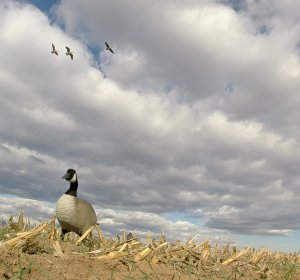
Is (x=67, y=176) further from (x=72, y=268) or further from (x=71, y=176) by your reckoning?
(x=72, y=268)

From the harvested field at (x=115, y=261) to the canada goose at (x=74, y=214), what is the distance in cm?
381

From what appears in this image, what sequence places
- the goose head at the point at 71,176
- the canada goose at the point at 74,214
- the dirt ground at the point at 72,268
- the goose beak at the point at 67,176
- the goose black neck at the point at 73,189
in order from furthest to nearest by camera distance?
the goose beak at the point at 67,176
the goose head at the point at 71,176
the goose black neck at the point at 73,189
the canada goose at the point at 74,214
the dirt ground at the point at 72,268

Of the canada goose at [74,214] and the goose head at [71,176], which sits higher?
the goose head at [71,176]

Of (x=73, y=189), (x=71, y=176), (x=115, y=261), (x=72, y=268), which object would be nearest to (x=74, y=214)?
(x=73, y=189)

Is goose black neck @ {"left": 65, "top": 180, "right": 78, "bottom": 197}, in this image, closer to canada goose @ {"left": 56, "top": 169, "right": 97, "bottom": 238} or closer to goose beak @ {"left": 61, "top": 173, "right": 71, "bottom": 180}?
goose beak @ {"left": 61, "top": 173, "right": 71, "bottom": 180}

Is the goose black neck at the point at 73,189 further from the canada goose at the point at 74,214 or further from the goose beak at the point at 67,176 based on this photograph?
the canada goose at the point at 74,214

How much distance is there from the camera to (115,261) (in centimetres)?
547

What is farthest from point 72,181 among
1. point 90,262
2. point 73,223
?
point 90,262

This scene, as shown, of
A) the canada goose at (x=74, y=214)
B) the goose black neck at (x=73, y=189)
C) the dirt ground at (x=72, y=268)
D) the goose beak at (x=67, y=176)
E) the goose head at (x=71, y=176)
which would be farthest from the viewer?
the goose beak at (x=67, y=176)

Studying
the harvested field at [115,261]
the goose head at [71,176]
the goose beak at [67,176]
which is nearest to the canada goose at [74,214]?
the goose head at [71,176]

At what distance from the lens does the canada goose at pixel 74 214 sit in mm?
11328

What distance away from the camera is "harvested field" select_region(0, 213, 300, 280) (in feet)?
15.9

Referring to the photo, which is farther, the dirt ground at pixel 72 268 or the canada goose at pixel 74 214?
the canada goose at pixel 74 214

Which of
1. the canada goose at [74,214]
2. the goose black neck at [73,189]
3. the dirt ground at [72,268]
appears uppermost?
the goose black neck at [73,189]
